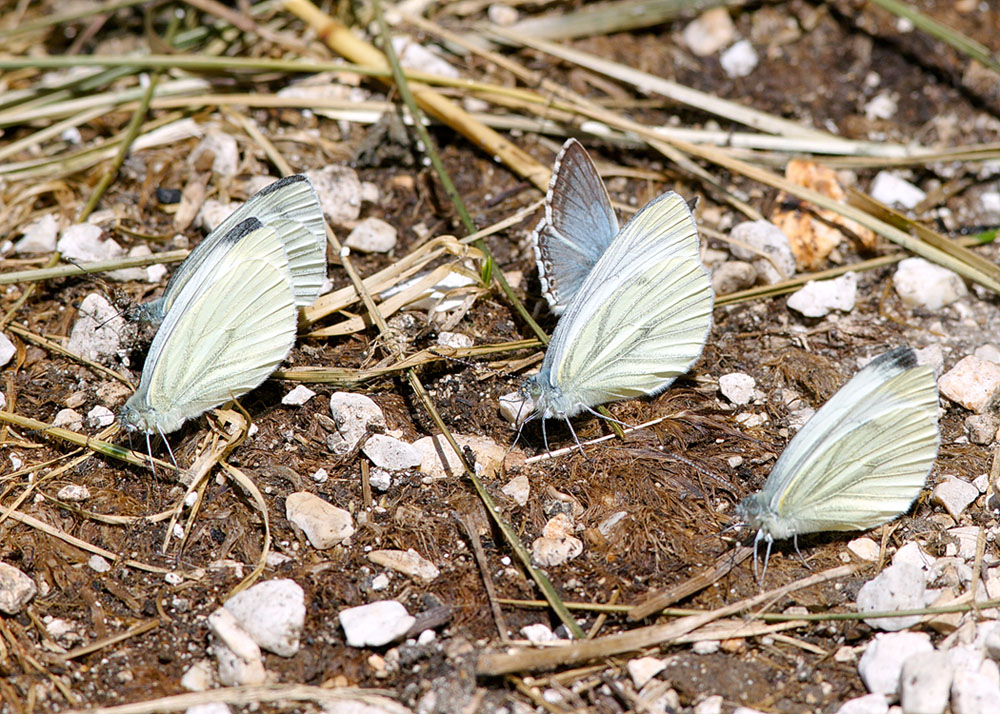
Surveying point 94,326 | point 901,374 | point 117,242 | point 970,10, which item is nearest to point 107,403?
point 94,326

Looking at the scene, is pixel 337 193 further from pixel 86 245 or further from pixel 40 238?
pixel 40 238

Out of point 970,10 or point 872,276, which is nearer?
point 872,276

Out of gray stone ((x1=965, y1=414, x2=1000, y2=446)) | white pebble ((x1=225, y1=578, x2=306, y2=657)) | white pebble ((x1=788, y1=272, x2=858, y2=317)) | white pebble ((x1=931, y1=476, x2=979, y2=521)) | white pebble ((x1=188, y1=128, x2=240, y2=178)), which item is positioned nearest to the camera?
white pebble ((x1=225, y1=578, x2=306, y2=657))

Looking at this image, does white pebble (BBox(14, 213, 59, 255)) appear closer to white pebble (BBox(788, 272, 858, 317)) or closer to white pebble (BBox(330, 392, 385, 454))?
white pebble (BBox(330, 392, 385, 454))

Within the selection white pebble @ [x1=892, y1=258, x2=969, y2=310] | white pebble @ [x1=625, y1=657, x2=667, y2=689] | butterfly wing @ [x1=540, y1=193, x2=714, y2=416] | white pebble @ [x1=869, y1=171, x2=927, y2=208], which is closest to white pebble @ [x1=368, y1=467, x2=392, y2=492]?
butterfly wing @ [x1=540, y1=193, x2=714, y2=416]

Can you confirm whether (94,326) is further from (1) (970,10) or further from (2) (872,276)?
(1) (970,10)

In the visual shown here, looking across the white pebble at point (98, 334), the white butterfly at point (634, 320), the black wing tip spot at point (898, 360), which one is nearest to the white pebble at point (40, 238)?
the white pebble at point (98, 334)
